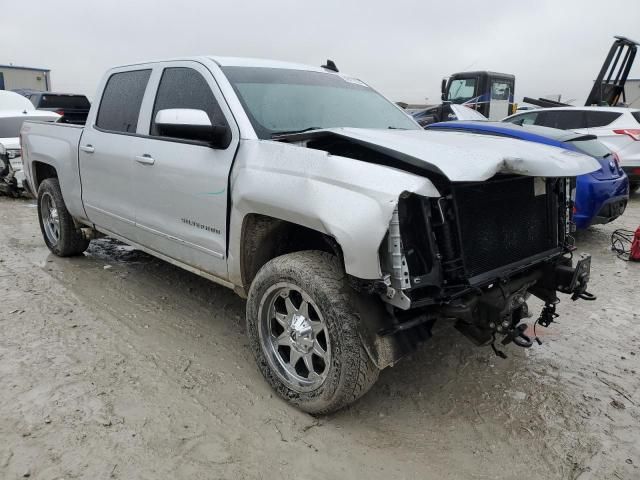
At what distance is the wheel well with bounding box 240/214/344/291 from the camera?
9.90ft

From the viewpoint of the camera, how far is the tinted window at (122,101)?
13.4 feet

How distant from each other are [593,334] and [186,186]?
10.6 feet

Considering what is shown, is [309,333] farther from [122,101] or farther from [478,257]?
[122,101]

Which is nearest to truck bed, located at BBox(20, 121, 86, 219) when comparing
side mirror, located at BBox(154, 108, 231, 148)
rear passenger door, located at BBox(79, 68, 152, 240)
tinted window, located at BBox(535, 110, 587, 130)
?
rear passenger door, located at BBox(79, 68, 152, 240)

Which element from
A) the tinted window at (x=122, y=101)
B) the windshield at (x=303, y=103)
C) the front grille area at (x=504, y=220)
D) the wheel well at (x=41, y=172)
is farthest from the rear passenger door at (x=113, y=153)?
the front grille area at (x=504, y=220)

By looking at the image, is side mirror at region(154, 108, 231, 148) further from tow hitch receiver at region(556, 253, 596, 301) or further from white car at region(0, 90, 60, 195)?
white car at region(0, 90, 60, 195)

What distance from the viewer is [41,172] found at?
576 centimetres

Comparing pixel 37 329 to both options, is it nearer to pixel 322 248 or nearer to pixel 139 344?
pixel 139 344

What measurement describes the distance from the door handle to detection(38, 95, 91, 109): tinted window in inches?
536

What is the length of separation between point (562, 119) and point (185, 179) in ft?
28.0

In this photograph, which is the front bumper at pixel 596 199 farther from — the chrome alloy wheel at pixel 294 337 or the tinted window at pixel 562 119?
the chrome alloy wheel at pixel 294 337

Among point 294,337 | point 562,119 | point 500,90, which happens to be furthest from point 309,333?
point 500,90

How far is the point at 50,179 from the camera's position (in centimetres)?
543

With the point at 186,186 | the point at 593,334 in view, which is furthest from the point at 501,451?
the point at 186,186
